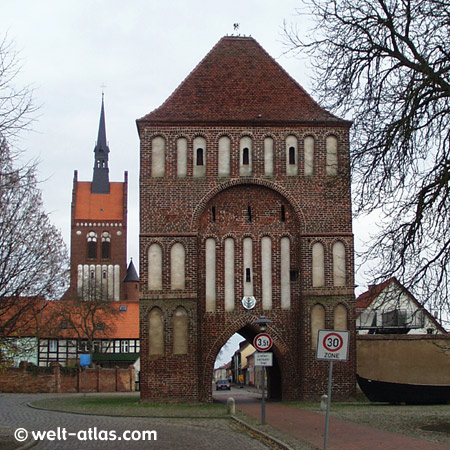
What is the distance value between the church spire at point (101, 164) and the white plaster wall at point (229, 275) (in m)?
67.8

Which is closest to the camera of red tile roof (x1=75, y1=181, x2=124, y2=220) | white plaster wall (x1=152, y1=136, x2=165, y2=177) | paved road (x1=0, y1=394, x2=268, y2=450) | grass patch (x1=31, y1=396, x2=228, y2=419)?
paved road (x1=0, y1=394, x2=268, y2=450)

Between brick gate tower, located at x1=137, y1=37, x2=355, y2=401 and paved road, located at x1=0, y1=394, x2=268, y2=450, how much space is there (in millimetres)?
5511

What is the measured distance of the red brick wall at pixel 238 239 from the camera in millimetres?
26438

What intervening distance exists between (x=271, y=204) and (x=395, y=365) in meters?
7.69

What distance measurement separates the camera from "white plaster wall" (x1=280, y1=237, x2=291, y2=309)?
2730 cm

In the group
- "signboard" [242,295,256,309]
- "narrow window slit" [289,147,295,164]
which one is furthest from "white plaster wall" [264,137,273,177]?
"signboard" [242,295,256,309]

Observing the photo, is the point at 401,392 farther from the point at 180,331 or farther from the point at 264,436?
the point at 264,436

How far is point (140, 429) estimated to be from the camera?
1706 cm

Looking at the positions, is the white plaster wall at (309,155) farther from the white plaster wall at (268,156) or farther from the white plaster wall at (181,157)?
the white plaster wall at (181,157)

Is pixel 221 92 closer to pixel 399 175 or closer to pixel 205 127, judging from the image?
pixel 205 127

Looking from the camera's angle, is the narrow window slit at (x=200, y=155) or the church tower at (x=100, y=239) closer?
the narrow window slit at (x=200, y=155)

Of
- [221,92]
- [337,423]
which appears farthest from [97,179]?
[337,423]

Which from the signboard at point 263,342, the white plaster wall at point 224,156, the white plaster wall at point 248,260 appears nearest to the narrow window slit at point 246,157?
the white plaster wall at point 224,156

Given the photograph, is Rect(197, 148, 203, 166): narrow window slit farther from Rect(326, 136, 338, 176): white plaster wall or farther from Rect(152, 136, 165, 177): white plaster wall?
Rect(326, 136, 338, 176): white plaster wall
